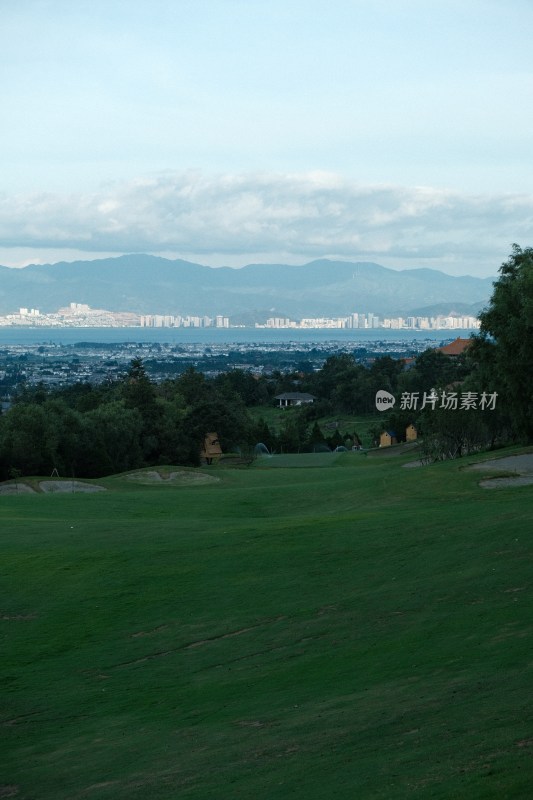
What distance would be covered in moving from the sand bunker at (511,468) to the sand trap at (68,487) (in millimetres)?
18978

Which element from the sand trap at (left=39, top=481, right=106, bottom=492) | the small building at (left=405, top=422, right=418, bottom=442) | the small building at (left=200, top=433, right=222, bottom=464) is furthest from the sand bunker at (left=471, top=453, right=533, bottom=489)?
the small building at (left=405, top=422, right=418, bottom=442)

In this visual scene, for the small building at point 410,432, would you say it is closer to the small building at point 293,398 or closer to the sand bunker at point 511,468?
the sand bunker at point 511,468

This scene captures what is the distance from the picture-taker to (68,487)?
50.9 m

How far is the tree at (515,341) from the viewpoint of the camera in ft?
146

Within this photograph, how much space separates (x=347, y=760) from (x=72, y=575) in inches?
556

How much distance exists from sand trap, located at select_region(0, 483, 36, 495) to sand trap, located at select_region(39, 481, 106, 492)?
0.67m

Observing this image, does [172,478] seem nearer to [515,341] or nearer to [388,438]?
[515,341]

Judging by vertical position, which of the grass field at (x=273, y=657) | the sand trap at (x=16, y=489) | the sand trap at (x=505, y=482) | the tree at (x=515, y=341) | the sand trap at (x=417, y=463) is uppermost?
the tree at (x=515, y=341)

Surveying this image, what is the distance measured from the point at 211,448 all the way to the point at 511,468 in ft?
177

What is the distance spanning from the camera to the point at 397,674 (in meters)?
16.5

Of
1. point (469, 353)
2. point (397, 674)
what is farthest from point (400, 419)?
point (397, 674)

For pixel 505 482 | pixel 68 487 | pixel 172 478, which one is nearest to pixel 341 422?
pixel 172 478

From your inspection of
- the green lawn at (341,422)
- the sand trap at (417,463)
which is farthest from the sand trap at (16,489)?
the green lawn at (341,422)

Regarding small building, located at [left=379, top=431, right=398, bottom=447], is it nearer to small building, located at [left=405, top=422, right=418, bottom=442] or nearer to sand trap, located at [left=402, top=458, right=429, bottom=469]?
small building, located at [left=405, top=422, right=418, bottom=442]
